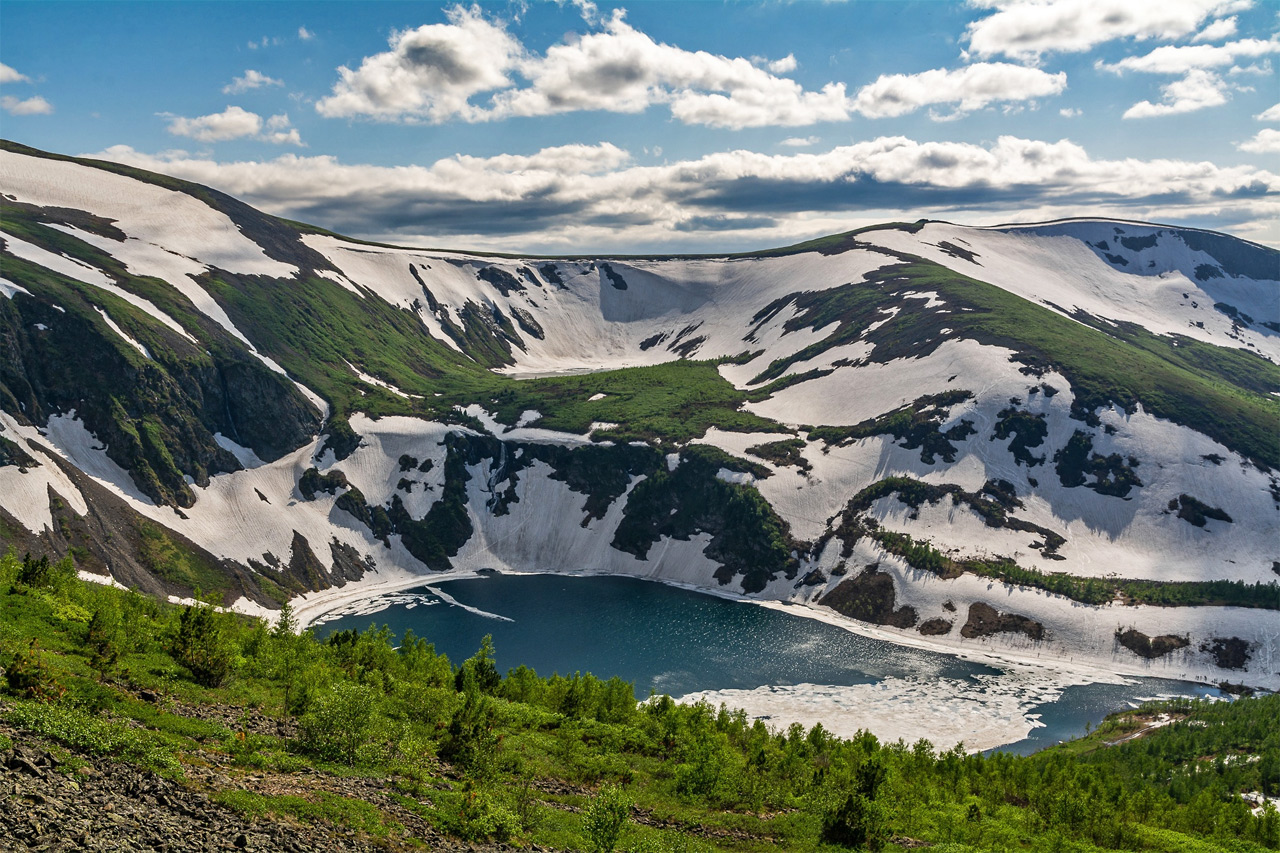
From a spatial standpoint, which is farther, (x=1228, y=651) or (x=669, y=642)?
(x=669, y=642)

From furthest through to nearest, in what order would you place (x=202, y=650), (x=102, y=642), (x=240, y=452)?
(x=240, y=452) < (x=202, y=650) < (x=102, y=642)

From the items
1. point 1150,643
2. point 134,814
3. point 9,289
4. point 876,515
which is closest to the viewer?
point 134,814

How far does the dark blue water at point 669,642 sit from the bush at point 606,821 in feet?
249

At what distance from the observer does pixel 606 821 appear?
32562 millimetres

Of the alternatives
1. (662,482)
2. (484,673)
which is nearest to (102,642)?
(484,673)

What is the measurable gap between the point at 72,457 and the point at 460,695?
11137cm

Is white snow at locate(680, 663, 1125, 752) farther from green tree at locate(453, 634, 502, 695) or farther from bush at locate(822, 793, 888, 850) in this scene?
bush at locate(822, 793, 888, 850)

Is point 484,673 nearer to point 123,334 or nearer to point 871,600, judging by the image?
point 871,600

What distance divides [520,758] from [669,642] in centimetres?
8609

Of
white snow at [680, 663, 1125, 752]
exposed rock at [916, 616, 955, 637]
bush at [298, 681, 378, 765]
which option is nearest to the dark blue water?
white snow at [680, 663, 1125, 752]

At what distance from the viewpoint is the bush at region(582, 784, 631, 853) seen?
3241 centimetres

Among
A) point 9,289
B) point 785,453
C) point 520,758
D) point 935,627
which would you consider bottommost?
point 935,627

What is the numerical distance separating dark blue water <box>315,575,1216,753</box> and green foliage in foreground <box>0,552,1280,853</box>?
136 feet

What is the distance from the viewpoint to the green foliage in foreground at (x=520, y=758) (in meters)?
31.9
